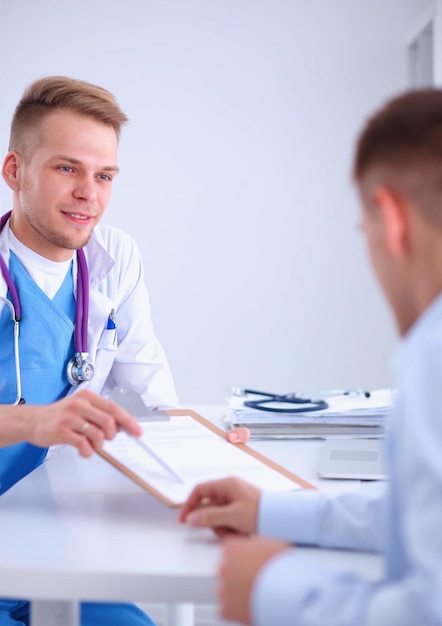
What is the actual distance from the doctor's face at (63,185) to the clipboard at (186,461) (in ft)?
1.86

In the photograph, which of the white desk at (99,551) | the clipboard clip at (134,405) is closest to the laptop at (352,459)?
the white desk at (99,551)

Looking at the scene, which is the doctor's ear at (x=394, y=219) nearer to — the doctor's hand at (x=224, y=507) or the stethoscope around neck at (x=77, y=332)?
the doctor's hand at (x=224, y=507)

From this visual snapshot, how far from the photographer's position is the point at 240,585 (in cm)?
67

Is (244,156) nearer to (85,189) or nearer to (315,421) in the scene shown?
(85,189)

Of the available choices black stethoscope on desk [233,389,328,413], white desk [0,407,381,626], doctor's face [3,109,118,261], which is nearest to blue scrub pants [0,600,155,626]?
white desk [0,407,381,626]

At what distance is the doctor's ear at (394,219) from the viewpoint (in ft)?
2.15

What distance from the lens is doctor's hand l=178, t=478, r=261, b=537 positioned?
2.95 feet

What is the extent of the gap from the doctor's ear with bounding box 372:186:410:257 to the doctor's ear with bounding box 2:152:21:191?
4.20ft

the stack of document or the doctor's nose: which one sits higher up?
the doctor's nose

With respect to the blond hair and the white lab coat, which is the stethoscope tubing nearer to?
the white lab coat

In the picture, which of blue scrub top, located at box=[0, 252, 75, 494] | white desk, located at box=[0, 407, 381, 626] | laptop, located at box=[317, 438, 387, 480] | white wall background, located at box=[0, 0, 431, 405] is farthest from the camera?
white wall background, located at box=[0, 0, 431, 405]

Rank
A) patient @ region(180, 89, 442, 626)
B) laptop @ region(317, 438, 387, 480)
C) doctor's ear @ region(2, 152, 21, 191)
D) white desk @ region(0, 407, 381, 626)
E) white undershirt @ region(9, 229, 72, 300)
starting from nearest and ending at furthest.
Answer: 1. patient @ region(180, 89, 442, 626)
2. white desk @ region(0, 407, 381, 626)
3. laptop @ region(317, 438, 387, 480)
4. white undershirt @ region(9, 229, 72, 300)
5. doctor's ear @ region(2, 152, 21, 191)

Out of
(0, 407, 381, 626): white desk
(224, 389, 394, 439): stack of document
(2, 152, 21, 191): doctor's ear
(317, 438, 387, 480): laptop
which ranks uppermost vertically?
(2, 152, 21, 191): doctor's ear

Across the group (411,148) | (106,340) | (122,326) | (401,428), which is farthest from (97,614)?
(411,148)
